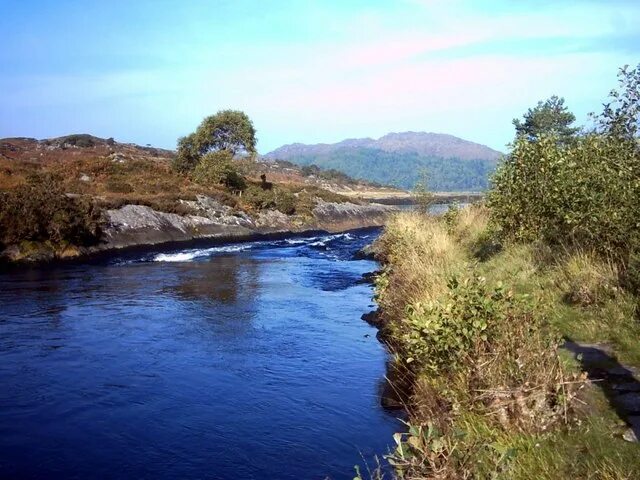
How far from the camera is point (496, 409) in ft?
20.7

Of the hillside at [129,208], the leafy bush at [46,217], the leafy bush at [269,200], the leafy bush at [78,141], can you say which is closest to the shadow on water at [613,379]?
the hillside at [129,208]

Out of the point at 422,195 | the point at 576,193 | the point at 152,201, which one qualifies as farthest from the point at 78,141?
the point at 576,193

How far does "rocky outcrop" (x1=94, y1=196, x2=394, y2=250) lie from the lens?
33438mm

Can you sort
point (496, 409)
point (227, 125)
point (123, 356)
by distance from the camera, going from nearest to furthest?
1. point (496, 409)
2. point (123, 356)
3. point (227, 125)

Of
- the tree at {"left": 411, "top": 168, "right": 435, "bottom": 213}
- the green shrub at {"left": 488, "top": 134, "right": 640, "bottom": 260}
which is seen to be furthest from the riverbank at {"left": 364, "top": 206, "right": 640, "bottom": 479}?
the tree at {"left": 411, "top": 168, "right": 435, "bottom": 213}

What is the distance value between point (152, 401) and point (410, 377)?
4.43m

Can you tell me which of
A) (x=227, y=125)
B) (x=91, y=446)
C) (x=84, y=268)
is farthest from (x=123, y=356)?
(x=227, y=125)

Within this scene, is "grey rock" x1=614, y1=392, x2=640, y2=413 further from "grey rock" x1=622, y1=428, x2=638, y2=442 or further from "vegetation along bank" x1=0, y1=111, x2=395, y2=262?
"vegetation along bank" x1=0, y1=111, x2=395, y2=262

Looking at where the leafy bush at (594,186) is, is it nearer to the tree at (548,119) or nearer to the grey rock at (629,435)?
the grey rock at (629,435)

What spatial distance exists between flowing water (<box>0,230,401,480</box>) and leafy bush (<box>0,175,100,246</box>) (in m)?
6.21

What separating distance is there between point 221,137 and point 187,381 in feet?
165

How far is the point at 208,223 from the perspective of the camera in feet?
130

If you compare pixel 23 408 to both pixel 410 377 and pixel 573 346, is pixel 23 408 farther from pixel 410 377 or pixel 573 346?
pixel 573 346

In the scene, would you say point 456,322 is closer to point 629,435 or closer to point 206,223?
point 629,435
